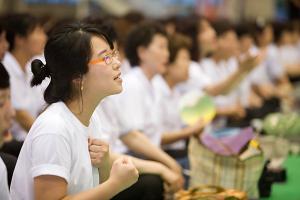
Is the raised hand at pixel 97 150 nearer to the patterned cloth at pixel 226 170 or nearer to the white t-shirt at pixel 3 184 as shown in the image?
the white t-shirt at pixel 3 184

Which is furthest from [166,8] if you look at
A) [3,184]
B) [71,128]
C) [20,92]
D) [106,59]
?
[3,184]

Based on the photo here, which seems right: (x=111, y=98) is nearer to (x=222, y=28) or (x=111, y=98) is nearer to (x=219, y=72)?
(x=219, y=72)

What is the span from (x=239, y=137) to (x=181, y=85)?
159 cm

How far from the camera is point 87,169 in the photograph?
1990 millimetres

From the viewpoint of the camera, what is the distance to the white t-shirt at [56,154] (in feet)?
6.07

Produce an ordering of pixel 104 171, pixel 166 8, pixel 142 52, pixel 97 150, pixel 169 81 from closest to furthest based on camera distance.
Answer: pixel 97 150 < pixel 104 171 < pixel 142 52 < pixel 169 81 < pixel 166 8

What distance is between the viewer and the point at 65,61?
78.4 inches

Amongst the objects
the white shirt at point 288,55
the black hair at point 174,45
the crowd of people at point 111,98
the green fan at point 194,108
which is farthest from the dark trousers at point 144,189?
the white shirt at point 288,55

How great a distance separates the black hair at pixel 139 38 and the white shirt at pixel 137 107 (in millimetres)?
81

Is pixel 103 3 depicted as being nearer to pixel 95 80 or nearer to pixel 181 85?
pixel 181 85

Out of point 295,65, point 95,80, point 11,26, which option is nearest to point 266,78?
point 295,65

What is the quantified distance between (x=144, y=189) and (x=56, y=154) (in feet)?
3.21

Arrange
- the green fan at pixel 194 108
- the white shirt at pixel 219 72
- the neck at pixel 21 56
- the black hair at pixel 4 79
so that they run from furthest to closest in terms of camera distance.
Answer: the white shirt at pixel 219 72 < the green fan at pixel 194 108 < the neck at pixel 21 56 < the black hair at pixel 4 79

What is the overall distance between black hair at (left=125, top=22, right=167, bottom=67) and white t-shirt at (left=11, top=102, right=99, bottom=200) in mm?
1578
